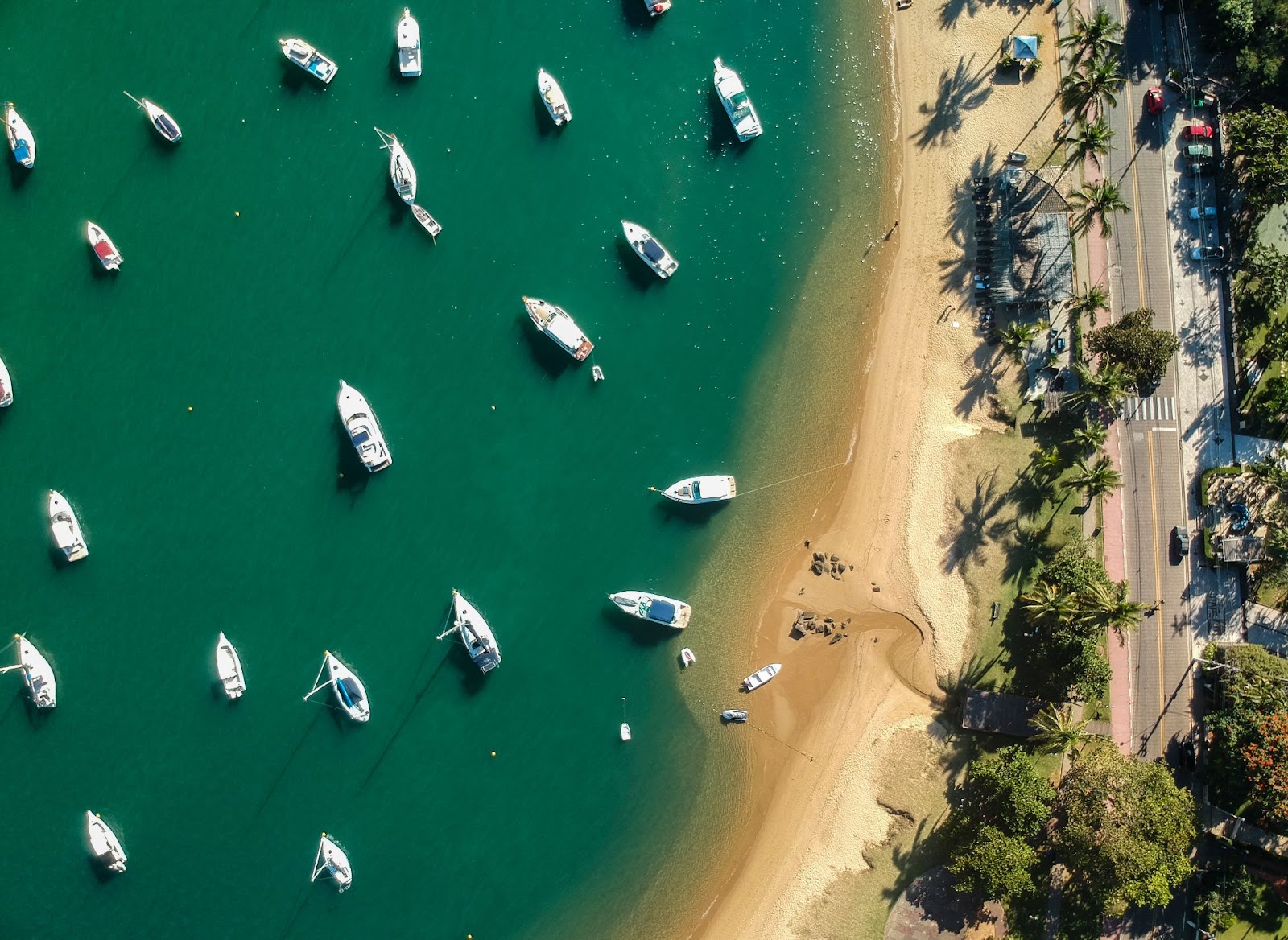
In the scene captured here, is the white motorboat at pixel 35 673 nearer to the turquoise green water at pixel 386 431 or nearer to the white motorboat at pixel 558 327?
the turquoise green water at pixel 386 431

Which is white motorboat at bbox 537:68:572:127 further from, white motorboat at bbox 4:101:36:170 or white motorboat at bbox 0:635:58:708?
white motorboat at bbox 0:635:58:708

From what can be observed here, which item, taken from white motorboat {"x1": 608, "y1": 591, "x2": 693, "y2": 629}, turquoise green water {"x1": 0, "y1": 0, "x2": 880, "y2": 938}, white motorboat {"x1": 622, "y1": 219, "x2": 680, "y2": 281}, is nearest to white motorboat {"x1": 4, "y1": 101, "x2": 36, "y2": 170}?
turquoise green water {"x1": 0, "y1": 0, "x2": 880, "y2": 938}

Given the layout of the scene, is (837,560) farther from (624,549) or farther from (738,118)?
(738,118)

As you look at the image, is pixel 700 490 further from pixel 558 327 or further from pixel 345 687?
pixel 345 687

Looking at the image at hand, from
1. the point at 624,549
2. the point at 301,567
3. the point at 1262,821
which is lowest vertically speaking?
the point at 301,567

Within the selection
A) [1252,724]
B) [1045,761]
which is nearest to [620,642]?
[1045,761]

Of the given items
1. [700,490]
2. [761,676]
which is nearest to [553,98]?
[700,490]
